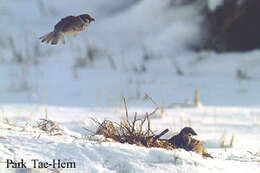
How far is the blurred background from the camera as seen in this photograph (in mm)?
3744

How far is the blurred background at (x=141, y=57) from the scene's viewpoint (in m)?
3.74

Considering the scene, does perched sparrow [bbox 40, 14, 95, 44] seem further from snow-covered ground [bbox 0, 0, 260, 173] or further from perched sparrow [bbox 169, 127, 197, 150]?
perched sparrow [bbox 169, 127, 197, 150]

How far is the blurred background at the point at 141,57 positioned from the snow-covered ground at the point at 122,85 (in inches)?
0.6

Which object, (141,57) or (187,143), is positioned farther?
(141,57)

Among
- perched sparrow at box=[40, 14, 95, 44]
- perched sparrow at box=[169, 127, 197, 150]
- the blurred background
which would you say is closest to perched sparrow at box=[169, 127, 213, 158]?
perched sparrow at box=[169, 127, 197, 150]

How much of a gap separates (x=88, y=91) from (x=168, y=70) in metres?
1.16

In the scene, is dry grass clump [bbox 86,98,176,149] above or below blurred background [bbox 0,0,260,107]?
below

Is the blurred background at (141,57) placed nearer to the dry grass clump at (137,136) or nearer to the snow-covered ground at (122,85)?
the snow-covered ground at (122,85)

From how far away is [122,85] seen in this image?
13.3 ft

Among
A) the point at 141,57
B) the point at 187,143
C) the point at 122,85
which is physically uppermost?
the point at 141,57

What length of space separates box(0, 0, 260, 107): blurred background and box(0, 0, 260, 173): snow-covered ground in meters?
0.02

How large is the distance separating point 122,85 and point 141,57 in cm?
95

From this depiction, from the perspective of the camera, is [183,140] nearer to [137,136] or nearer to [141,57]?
[137,136]

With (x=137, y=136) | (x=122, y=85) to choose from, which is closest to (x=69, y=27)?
(x=137, y=136)
